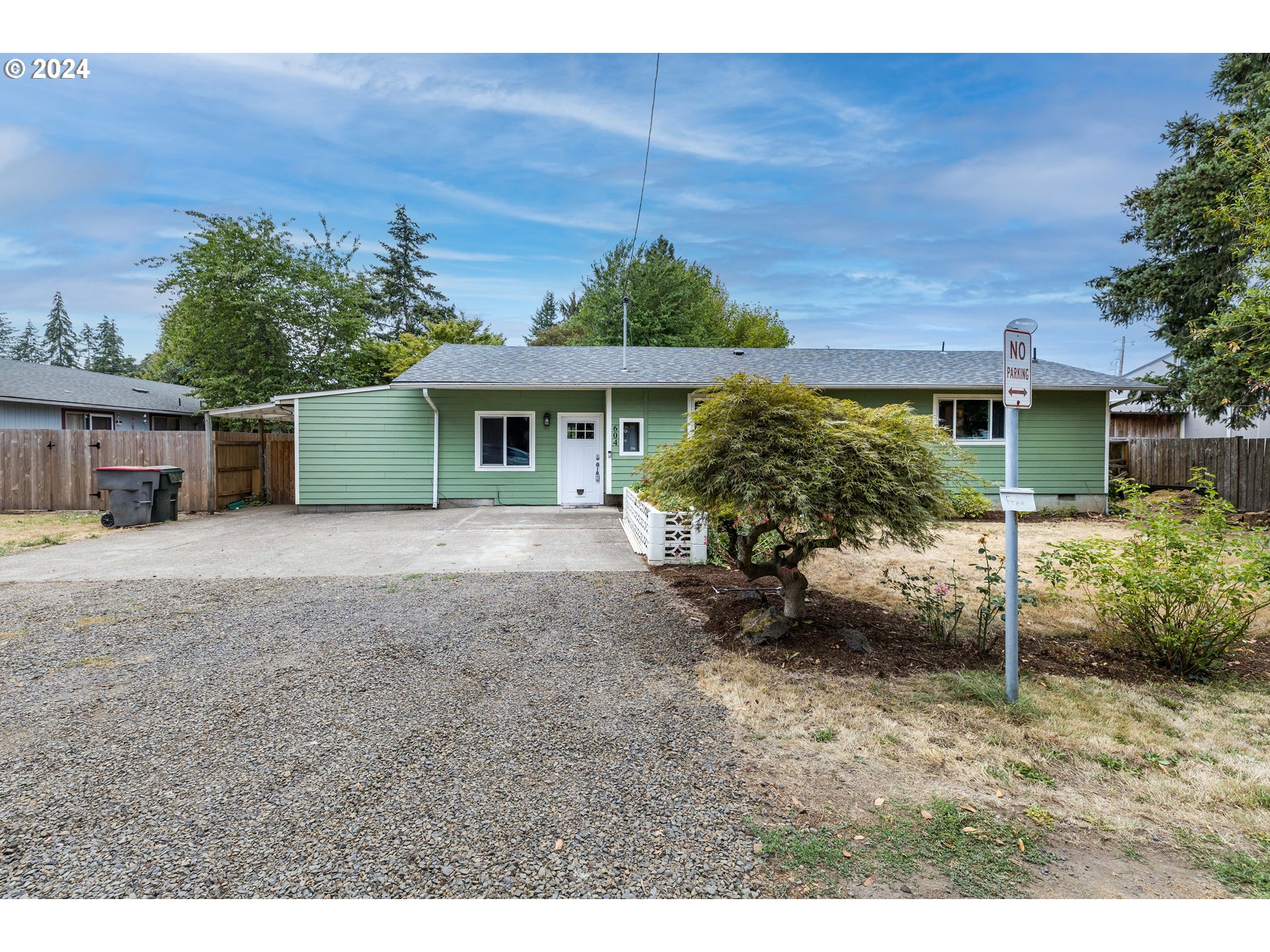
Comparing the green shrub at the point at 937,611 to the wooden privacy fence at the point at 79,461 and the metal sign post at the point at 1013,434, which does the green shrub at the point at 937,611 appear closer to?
the metal sign post at the point at 1013,434

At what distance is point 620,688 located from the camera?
3461 millimetres

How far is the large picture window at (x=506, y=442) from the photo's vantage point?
1314 centimetres

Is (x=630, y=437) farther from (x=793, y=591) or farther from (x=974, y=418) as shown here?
(x=793, y=591)

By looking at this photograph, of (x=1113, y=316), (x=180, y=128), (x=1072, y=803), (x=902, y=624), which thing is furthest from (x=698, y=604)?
(x=1113, y=316)

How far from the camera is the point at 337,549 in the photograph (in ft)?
26.9

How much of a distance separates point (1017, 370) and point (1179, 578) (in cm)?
182

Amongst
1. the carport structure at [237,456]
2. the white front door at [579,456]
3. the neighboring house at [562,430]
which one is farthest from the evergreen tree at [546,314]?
the white front door at [579,456]

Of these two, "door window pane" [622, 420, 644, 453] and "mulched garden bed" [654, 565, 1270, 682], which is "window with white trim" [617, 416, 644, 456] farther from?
"mulched garden bed" [654, 565, 1270, 682]

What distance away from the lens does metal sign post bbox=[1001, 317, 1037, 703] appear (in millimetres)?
3057

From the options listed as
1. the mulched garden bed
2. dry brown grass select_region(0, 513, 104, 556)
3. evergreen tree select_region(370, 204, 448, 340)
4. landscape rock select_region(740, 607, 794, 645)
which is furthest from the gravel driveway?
evergreen tree select_region(370, 204, 448, 340)

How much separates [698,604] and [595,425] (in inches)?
330

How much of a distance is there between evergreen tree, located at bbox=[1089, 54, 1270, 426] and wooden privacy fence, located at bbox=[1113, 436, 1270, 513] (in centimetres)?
82

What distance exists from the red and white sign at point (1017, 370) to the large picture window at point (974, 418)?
1099 centimetres
